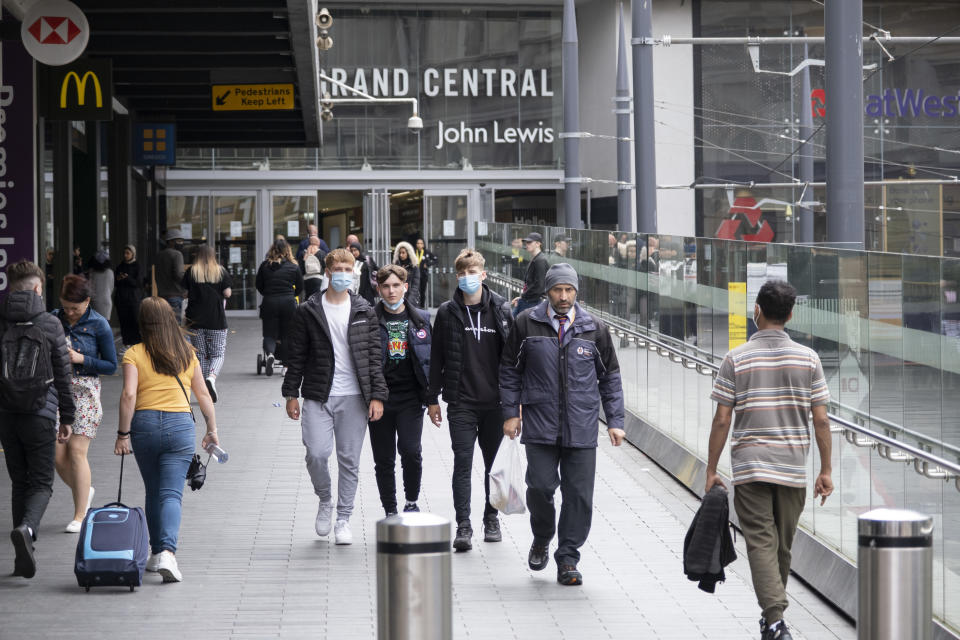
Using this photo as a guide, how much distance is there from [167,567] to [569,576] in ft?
7.31

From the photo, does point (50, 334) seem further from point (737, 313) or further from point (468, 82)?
point (468, 82)

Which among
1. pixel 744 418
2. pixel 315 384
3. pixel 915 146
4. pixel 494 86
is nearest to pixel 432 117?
pixel 494 86

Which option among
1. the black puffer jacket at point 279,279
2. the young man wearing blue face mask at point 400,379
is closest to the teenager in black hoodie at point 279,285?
the black puffer jacket at point 279,279

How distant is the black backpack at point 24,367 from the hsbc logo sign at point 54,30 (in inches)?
186

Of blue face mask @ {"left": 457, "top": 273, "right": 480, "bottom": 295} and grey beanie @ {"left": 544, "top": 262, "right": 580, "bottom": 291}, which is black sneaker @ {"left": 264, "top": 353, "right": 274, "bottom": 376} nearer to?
blue face mask @ {"left": 457, "top": 273, "right": 480, "bottom": 295}

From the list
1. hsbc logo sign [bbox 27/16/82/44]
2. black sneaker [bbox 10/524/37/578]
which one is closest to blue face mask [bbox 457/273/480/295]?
black sneaker [bbox 10/524/37/578]

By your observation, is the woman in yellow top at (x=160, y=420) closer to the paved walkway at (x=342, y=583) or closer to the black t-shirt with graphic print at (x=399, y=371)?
the paved walkway at (x=342, y=583)

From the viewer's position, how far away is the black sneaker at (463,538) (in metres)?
8.55

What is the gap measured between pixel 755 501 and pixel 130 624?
308 centimetres

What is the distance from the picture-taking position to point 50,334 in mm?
7906

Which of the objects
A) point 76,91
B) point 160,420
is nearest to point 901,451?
point 160,420

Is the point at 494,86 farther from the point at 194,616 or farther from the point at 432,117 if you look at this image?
the point at 194,616

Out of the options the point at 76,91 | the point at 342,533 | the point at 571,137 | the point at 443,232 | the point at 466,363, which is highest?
the point at 571,137

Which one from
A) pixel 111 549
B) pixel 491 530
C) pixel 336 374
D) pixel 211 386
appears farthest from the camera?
pixel 211 386
